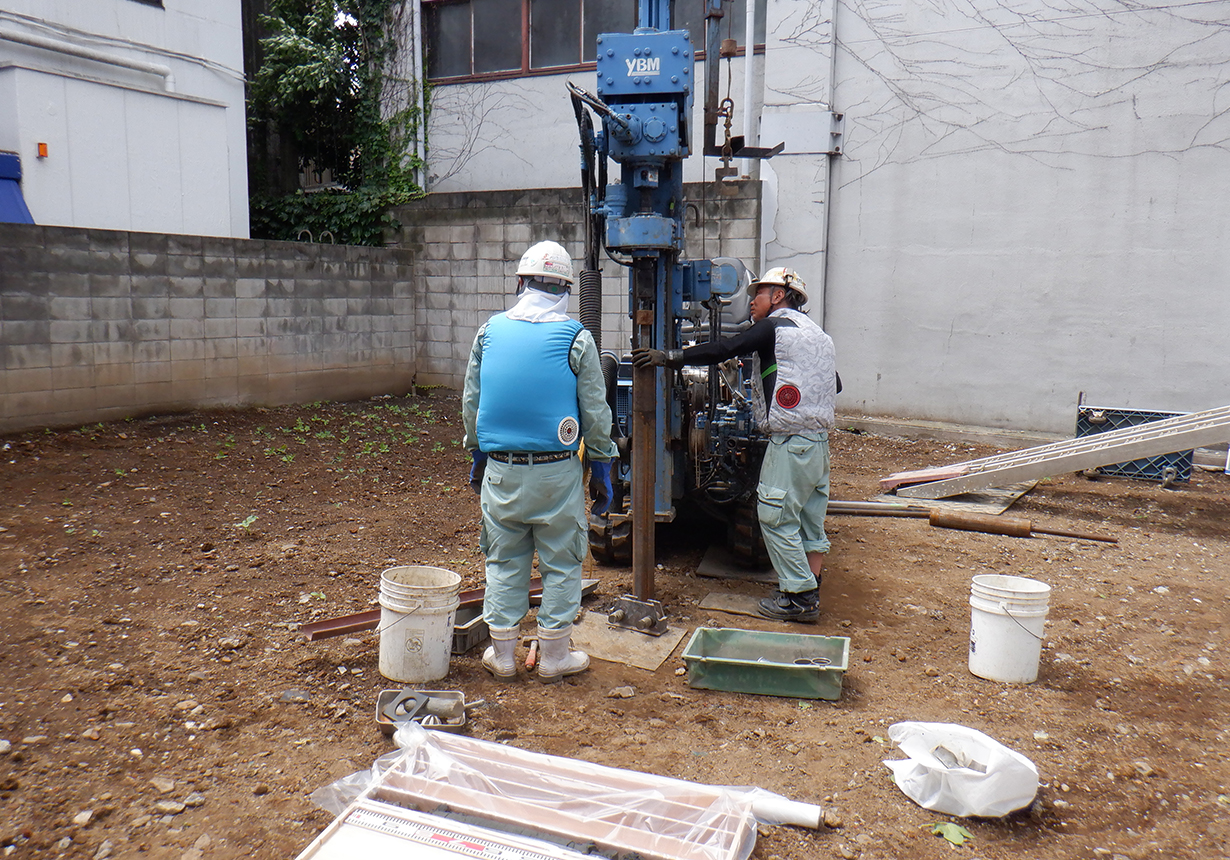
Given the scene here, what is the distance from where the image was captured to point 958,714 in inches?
139

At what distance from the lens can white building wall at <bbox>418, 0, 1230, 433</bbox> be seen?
8250 mm

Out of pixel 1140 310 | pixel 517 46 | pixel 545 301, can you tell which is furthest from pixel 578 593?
pixel 517 46

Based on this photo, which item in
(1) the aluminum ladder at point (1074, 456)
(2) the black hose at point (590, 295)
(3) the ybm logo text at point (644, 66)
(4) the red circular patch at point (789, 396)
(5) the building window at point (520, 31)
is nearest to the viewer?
(3) the ybm logo text at point (644, 66)

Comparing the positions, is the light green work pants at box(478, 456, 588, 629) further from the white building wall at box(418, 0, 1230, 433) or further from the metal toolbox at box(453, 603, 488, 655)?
the white building wall at box(418, 0, 1230, 433)

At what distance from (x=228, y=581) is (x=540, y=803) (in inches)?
115

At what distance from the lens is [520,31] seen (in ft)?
38.6

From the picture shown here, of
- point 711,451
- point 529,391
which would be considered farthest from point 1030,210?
point 529,391

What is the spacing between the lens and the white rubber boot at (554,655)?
12.4 feet

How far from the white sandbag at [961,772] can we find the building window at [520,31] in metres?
9.55

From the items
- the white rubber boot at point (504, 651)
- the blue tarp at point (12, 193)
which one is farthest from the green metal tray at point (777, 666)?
the blue tarp at point (12, 193)

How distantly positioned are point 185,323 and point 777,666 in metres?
6.91

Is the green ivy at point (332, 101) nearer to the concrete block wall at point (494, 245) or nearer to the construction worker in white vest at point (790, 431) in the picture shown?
the concrete block wall at point (494, 245)

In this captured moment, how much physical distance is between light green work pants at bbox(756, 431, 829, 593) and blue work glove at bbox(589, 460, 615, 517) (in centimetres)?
90

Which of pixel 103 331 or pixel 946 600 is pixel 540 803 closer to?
pixel 946 600
